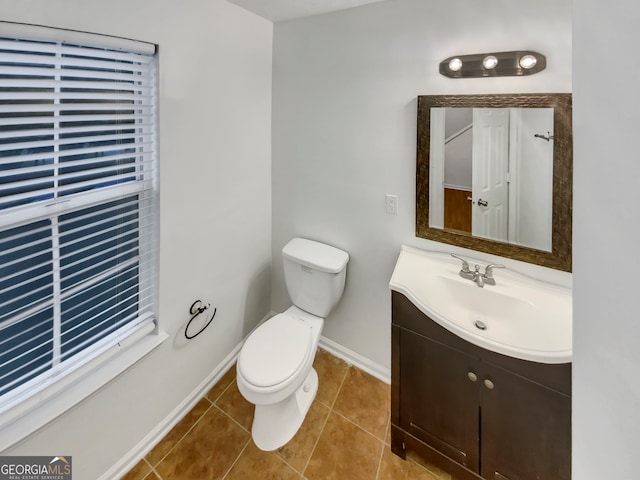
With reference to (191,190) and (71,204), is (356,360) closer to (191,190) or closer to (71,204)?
(191,190)

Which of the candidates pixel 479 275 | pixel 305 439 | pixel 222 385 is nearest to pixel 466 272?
pixel 479 275

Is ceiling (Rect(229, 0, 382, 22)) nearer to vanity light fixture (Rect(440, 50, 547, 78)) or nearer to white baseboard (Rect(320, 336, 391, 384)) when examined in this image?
vanity light fixture (Rect(440, 50, 547, 78))

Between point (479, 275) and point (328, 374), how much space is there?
1.19 meters

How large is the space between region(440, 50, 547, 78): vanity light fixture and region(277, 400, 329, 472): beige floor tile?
1.90m

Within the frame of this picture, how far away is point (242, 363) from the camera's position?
143 cm

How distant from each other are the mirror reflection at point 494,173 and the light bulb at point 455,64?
0.16 meters

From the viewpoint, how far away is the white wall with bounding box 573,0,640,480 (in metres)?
0.27

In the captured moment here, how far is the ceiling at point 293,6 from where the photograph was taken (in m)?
1.52

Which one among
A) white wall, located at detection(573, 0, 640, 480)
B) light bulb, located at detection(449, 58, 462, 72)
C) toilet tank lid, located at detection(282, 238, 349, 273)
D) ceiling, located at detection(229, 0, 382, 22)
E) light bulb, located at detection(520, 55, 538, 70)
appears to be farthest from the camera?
toilet tank lid, located at detection(282, 238, 349, 273)

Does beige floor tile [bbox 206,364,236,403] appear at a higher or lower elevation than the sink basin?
lower

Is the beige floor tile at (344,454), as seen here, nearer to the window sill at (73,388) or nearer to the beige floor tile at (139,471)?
the beige floor tile at (139,471)

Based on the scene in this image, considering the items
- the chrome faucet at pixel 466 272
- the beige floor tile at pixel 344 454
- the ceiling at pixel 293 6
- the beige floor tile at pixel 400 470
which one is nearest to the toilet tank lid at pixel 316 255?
the chrome faucet at pixel 466 272

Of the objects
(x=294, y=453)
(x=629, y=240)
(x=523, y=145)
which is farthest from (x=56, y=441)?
(x=523, y=145)

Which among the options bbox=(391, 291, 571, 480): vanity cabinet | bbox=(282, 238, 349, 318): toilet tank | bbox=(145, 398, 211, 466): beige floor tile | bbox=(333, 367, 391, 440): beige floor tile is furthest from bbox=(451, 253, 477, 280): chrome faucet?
bbox=(145, 398, 211, 466): beige floor tile
